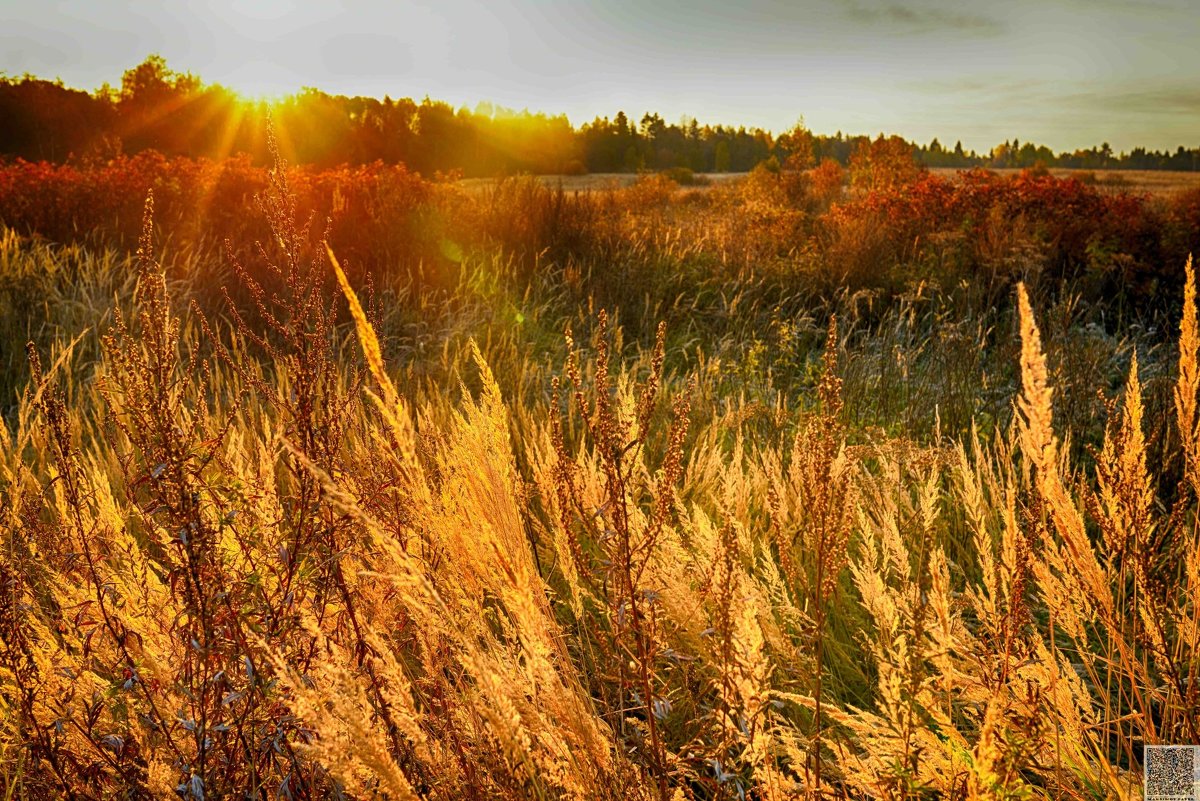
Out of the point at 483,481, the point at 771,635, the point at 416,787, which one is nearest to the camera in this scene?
the point at 416,787

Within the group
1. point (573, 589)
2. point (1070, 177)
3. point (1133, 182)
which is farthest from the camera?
point (1133, 182)

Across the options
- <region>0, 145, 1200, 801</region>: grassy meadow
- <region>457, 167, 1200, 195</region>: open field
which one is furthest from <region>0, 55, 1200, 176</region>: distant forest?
<region>0, 145, 1200, 801</region>: grassy meadow

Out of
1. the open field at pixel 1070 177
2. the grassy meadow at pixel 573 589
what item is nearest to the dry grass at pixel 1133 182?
the open field at pixel 1070 177

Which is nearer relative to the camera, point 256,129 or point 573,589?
point 573,589

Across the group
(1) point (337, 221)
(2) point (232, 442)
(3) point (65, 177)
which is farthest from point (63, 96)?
(2) point (232, 442)

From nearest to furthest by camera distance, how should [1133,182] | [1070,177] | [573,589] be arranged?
[573,589] → [1070,177] → [1133,182]

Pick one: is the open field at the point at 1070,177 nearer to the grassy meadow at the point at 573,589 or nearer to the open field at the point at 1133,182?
the open field at the point at 1133,182

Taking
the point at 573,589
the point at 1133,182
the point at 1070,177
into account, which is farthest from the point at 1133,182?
the point at 573,589

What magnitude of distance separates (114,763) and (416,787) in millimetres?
630

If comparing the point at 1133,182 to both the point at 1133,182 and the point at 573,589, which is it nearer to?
the point at 1133,182

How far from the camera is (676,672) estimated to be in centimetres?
245

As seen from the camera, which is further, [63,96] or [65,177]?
[63,96]

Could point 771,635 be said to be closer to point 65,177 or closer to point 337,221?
point 337,221

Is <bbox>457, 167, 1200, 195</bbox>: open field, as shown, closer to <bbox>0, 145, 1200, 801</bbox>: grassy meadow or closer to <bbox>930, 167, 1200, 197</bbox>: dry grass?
<bbox>930, 167, 1200, 197</bbox>: dry grass
